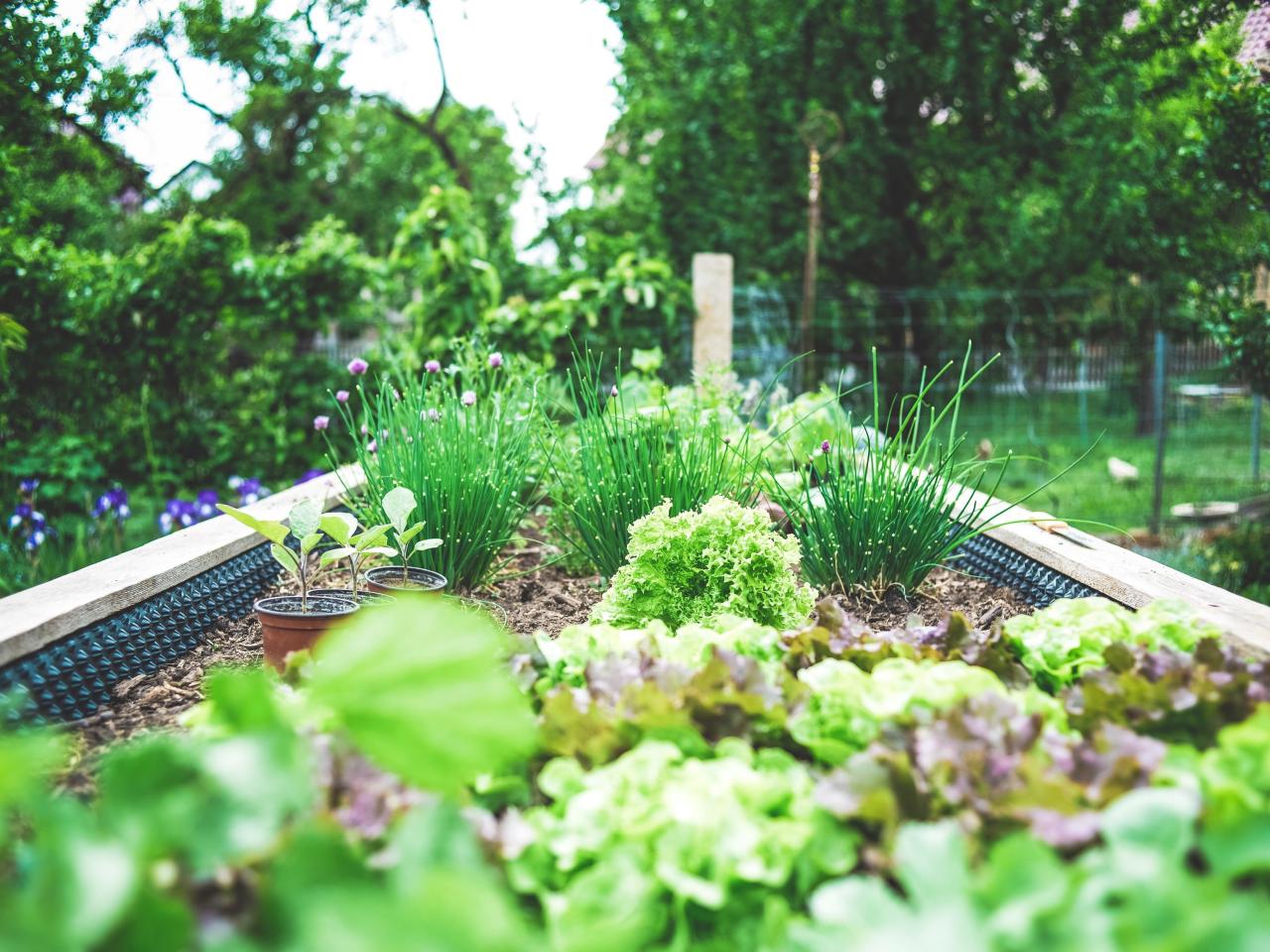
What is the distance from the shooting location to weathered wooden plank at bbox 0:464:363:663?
1720 millimetres

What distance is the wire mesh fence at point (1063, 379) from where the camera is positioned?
770 centimetres

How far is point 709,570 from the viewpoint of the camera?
7.18 ft

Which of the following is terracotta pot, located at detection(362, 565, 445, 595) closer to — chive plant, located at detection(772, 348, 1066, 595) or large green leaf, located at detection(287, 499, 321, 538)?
large green leaf, located at detection(287, 499, 321, 538)

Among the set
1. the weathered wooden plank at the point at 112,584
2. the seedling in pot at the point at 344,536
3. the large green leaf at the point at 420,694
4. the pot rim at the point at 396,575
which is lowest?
the pot rim at the point at 396,575

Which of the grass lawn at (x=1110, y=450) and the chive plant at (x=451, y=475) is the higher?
the chive plant at (x=451, y=475)

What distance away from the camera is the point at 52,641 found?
69.4 inches

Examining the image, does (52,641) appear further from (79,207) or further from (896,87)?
(79,207)

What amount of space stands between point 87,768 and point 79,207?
11.8 meters

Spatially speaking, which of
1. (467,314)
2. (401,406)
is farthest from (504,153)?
(401,406)

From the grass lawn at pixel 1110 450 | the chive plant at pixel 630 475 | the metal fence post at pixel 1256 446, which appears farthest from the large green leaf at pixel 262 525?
the metal fence post at pixel 1256 446

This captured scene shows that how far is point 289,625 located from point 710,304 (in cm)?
385

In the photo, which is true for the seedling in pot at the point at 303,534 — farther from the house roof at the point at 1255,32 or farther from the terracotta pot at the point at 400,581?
the house roof at the point at 1255,32

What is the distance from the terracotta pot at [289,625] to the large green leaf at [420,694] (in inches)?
39.3

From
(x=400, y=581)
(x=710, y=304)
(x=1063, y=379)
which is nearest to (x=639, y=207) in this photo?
(x=710, y=304)
